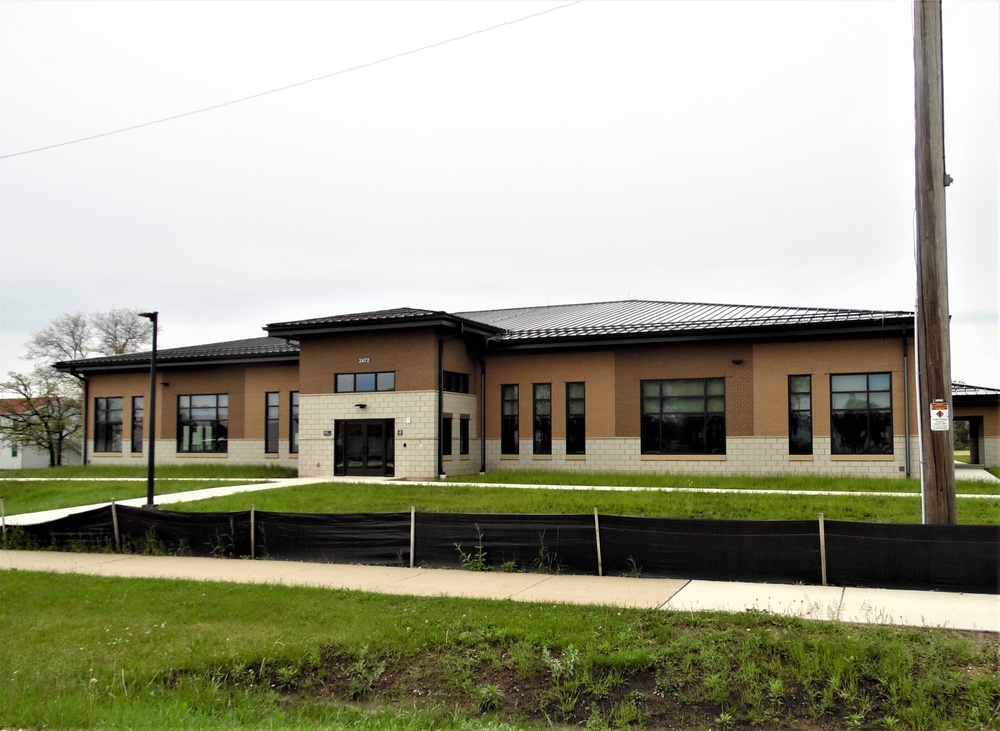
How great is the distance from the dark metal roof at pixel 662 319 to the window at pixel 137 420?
17.6 meters

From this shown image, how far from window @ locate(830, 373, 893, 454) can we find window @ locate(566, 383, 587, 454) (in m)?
8.93

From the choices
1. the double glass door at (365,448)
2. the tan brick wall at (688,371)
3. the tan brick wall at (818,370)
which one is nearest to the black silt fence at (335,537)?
the double glass door at (365,448)

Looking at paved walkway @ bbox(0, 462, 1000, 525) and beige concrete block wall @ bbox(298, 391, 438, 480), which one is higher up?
beige concrete block wall @ bbox(298, 391, 438, 480)

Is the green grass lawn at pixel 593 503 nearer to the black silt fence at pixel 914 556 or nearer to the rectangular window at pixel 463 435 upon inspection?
the black silt fence at pixel 914 556

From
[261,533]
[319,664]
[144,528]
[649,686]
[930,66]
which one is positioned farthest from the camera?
[144,528]

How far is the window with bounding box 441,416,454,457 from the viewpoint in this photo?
3097 cm

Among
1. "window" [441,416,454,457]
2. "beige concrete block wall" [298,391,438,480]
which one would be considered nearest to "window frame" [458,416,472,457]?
"window" [441,416,454,457]

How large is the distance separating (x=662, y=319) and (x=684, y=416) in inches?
163

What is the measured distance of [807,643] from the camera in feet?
26.8

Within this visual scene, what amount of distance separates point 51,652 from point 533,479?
796 inches

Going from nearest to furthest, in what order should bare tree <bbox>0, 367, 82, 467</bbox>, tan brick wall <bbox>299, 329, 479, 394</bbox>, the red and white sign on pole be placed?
the red and white sign on pole → tan brick wall <bbox>299, 329, 479, 394</bbox> → bare tree <bbox>0, 367, 82, 467</bbox>

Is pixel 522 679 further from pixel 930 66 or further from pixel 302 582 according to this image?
pixel 930 66

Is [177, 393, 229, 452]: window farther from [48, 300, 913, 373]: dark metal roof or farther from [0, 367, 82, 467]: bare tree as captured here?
[0, 367, 82, 467]: bare tree

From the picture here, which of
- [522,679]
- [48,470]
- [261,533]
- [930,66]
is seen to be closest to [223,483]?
[261,533]
